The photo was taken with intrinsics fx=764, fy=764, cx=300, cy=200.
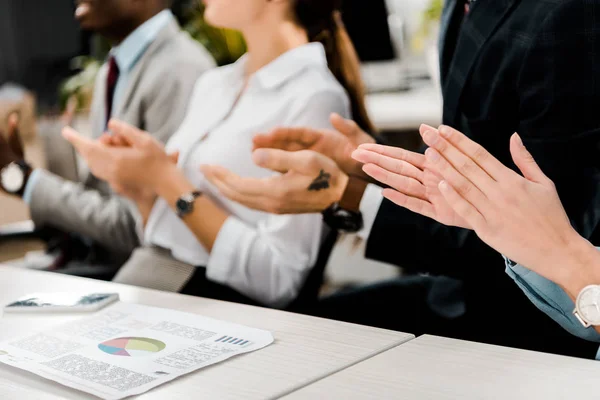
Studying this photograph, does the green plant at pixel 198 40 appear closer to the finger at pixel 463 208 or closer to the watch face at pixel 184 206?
the watch face at pixel 184 206

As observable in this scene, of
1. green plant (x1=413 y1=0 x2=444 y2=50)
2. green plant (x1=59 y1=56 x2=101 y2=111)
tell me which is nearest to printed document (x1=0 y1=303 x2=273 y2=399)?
green plant (x1=413 y1=0 x2=444 y2=50)

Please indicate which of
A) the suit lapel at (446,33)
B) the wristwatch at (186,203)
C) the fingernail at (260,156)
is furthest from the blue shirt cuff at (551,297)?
the wristwatch at (186,203)

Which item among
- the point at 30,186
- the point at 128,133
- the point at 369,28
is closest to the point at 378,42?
the point at 369,28

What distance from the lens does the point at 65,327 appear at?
1285 mm

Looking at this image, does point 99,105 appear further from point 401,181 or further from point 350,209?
point 401,181

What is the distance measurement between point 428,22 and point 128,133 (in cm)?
84

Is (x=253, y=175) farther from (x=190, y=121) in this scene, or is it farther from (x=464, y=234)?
(x=464, y=234)

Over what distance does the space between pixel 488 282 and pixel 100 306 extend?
799 millimetres

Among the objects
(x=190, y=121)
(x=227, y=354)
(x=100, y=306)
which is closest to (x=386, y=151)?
(x=227, y=354)

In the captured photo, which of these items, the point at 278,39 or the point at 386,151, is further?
the point at 278,39

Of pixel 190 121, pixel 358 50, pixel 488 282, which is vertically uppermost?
pixel 358 50

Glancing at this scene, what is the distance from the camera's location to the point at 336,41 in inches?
72.2

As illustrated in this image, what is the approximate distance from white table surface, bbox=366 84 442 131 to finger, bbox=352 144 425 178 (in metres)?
0.52

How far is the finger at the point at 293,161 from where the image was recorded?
68.4 inches
